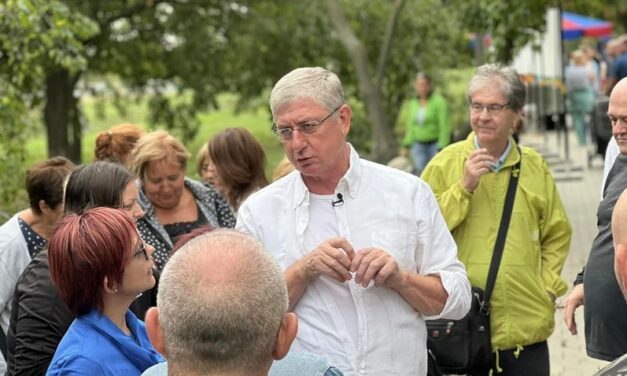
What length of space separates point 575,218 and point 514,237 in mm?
9369

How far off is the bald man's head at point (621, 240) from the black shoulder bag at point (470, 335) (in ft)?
5.14

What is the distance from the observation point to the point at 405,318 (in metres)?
3.95

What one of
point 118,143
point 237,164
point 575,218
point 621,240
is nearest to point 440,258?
point 621,240

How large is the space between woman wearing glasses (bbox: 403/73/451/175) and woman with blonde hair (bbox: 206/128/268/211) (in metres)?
9.35

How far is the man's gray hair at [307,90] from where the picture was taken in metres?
3.96

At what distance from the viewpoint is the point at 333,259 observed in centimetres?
373

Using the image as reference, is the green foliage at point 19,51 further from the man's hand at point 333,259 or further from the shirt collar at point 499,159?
the man's hand at point 333,259

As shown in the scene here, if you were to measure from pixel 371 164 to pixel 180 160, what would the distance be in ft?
6.23

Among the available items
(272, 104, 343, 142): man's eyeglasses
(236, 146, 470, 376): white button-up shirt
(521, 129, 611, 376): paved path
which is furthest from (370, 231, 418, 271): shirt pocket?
(521, 129, 611, 376): paved path

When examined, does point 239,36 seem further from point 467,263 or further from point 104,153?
point 467,263

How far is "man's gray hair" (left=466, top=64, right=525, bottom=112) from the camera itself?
17.1 ft

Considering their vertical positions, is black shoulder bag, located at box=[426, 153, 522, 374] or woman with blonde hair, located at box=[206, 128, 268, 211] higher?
woman with blonde hair, located at box=[206, 128, 268, 211]

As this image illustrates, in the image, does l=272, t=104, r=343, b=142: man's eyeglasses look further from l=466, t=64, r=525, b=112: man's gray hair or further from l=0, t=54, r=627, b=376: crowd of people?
l=466, t=64, r=525, b=112: man's gray hair

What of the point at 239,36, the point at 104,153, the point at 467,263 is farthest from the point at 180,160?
the point at 239,36
